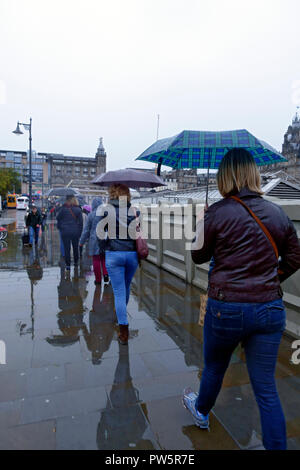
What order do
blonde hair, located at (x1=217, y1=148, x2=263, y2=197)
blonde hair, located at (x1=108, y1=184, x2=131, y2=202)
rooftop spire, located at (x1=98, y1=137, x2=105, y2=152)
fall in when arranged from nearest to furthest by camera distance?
blonde hair, located at (x1=217, y1=148, x2=263, y2=197), blonde hair, located at (x1=108, y1=184, x2=131, y2=202), rooftop spire, located at (x1=98, y1=137, x2=105, y2=152)

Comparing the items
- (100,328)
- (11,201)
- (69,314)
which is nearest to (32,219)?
(69,314)

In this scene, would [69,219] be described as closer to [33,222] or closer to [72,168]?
[33,222]

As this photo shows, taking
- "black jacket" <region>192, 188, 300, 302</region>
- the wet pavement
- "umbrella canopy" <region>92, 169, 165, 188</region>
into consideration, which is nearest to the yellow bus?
the wet pavement

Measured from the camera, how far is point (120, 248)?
3.75 metres

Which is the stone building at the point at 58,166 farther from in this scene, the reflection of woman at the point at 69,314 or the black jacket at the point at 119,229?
the black jacket at the point at 119,229

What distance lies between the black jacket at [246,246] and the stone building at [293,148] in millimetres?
106247

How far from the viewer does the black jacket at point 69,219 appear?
7.49m

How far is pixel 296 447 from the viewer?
2217 mm

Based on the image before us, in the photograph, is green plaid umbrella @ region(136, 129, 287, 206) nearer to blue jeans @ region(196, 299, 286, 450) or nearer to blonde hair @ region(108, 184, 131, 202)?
blonde hair @ region(108, 184, 131, 202)

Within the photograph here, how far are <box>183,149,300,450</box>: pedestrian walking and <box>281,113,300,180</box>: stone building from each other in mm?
106213

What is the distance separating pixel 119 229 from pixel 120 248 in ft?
0.72

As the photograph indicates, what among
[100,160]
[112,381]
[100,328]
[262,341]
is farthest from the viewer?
[100,160]

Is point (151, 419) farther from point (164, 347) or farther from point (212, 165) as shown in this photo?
point (212, 165)

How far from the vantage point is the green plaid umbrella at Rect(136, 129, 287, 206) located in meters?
3.92
